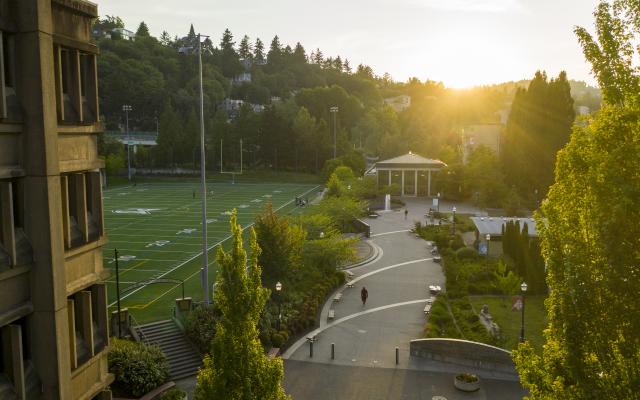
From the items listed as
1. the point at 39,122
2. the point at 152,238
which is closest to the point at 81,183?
the point at 39,122

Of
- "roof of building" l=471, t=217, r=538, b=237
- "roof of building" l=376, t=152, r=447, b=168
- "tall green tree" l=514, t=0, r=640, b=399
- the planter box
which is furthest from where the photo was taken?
"roof of building" l=376, t=152, r=447, b=168

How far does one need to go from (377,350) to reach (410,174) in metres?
51.5

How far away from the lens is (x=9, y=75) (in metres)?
9.02

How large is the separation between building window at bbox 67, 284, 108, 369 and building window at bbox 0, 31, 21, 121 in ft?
11.1

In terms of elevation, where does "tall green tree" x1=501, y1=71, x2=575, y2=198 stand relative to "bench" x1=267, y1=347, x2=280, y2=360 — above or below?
above

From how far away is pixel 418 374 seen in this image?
23.6 m

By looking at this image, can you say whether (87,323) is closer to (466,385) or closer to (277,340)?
(466,385)

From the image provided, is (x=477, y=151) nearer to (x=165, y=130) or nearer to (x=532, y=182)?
(x=532, y=182)

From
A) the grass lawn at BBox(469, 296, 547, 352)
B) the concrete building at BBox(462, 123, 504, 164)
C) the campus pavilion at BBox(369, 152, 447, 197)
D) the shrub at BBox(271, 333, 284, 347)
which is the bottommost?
the grass lawn at BBox(469, 296, 547, 352)

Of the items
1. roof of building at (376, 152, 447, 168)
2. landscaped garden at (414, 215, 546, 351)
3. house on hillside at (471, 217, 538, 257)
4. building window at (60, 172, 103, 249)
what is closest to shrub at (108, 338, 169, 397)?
building window at (60, 172, 103, 249)

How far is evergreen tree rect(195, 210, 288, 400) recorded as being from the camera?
1140 centimetres

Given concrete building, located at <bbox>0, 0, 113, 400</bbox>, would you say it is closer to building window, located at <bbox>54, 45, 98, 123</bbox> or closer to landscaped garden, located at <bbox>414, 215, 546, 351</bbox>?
building window, located at <bbox>54, 45, 98, 123</bbox>

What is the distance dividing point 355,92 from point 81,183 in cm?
16114

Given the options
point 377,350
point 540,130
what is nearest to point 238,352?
point 377,350
